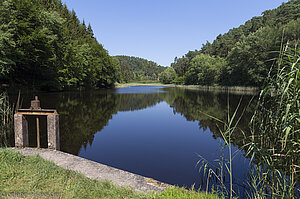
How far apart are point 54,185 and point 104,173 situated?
0.96m

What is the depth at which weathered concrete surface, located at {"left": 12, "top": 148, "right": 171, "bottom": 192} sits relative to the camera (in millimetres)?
3335

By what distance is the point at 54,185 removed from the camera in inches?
125

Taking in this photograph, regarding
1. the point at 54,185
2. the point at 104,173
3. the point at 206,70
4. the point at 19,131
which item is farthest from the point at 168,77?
the point at 54,185

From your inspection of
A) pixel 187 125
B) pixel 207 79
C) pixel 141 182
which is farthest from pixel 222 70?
pixel 141 182

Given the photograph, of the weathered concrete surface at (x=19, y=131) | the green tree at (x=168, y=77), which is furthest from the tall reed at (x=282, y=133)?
the green tree at (x=168, y=77)

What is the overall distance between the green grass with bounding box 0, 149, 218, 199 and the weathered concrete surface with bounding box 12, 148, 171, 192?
218 mm

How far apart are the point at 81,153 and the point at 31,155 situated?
1880 millimetres

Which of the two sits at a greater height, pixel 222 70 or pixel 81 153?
pixel 222 70

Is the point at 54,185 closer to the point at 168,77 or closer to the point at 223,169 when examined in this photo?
the point at 223,169

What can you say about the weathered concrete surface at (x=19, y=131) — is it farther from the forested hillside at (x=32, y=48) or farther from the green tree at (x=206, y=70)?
the green tree at (x=206, y=70)

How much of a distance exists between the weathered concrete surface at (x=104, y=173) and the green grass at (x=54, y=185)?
0.72 feet

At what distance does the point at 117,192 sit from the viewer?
3033 millimetres

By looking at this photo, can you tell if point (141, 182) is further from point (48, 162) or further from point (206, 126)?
point (206, 126)

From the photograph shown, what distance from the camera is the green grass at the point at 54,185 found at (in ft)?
9.49
